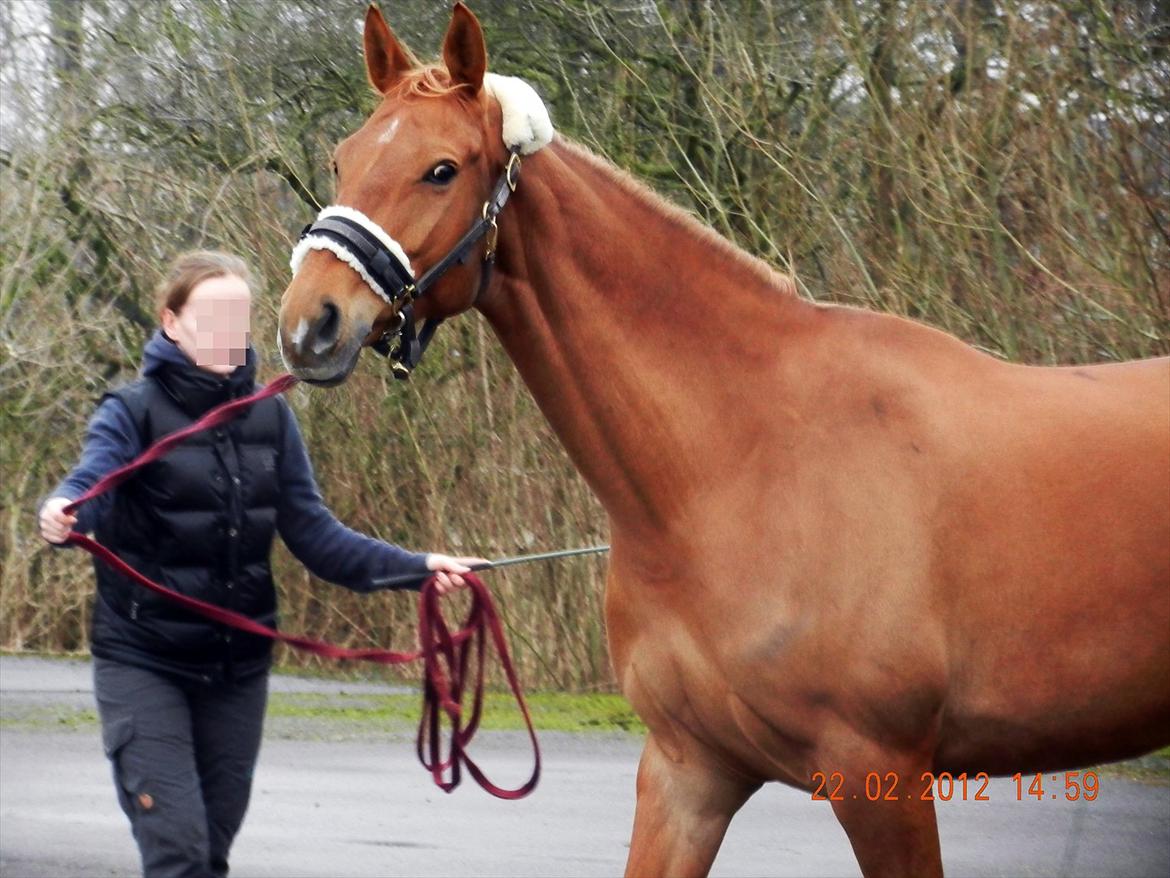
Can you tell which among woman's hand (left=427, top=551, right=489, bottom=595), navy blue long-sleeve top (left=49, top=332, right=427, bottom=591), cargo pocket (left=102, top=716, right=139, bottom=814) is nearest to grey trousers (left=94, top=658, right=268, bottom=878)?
cargo pocket (left=102, top=716, right=139, bottom=814)

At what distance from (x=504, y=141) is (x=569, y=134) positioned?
7548 mm

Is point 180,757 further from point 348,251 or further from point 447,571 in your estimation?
point 348,251

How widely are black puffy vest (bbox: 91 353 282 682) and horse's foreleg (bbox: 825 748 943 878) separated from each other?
1.59 metres

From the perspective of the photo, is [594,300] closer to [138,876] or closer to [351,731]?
[138,876]

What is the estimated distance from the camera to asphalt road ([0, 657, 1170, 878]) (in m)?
6.79

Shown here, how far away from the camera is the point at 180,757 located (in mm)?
4254

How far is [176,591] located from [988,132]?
21.9 feet

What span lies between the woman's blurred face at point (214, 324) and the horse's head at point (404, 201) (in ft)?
2.23

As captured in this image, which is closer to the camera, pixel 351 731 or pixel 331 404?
pixel 351 731

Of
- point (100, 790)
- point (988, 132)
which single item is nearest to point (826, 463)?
point (100, 790)

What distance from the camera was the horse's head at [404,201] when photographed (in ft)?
11.8

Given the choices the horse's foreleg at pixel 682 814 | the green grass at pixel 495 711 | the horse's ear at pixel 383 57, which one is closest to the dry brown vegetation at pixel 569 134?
the green grass at pixel 495 711

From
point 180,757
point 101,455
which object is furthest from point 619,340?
point 180,757

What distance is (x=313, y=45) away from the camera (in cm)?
1220
